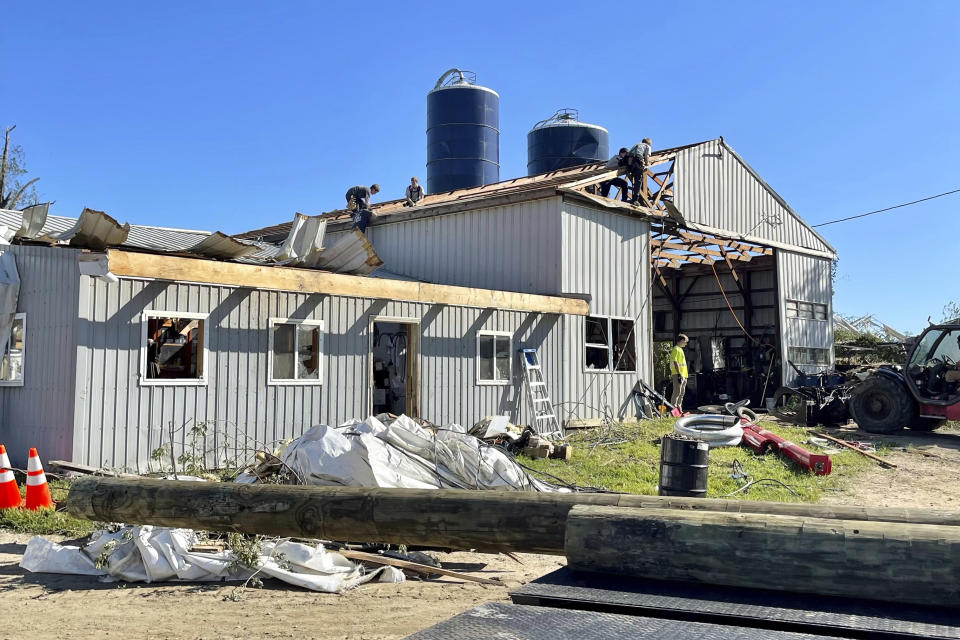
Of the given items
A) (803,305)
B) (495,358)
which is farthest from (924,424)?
(495,358)

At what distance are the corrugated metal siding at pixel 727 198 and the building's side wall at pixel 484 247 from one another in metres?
4.26

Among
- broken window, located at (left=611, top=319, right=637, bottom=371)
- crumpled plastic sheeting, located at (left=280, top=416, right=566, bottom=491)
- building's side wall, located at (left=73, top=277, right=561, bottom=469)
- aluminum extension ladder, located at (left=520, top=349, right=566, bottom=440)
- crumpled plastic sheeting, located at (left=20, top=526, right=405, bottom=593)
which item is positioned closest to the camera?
crumpled plastic sheeting, located at (left=20, top=526, right=405, bottom=593)

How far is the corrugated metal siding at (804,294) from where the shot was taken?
2180cm

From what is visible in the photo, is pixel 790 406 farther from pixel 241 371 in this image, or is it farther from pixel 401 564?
pixel 401 564

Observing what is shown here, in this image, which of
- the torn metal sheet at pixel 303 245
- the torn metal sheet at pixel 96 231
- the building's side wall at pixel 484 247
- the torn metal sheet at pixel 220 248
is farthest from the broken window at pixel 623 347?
the torn metal sheet at pixel 96 231

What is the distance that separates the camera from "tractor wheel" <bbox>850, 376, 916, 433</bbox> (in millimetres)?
15391

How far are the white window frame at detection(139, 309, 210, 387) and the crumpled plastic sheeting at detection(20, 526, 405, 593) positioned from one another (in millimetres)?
4398

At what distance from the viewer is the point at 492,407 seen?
14.6 meters

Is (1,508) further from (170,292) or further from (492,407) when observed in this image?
(492,407)

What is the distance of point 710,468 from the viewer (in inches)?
428

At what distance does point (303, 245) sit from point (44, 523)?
6.30 meters

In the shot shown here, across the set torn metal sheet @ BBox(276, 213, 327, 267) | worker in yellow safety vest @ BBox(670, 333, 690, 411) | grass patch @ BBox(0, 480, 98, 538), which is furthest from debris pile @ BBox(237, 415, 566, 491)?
worker in yellow safety vest @ BBox(670, 333, 690, 411)

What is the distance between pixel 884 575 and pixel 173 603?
14.5 feet

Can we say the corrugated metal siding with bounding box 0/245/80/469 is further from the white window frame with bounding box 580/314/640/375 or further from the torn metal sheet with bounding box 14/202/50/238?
the white window frame with bounding box 580/314/640/375
